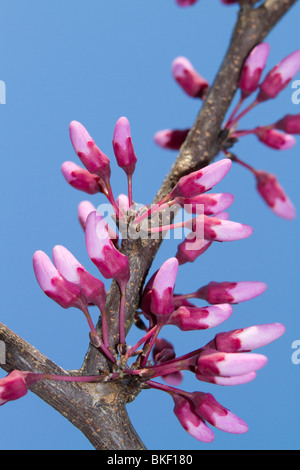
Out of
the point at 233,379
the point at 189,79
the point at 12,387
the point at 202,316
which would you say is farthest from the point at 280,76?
the point at 12,387

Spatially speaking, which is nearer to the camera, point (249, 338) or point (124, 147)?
point (249, 338)

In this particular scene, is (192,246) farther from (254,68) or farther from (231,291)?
(254,68)

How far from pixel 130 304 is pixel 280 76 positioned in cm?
65

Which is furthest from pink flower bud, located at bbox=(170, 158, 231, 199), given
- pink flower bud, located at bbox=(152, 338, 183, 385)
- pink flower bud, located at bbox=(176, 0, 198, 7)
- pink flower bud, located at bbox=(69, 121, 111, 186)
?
pink flower bud, located at bbox=(176, 0, 198, 7)

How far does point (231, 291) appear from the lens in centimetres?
121

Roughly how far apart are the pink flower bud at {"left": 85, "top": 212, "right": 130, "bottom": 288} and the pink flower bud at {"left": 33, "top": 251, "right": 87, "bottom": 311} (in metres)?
0.07

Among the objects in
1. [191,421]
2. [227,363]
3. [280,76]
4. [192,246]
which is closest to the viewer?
[227,363]

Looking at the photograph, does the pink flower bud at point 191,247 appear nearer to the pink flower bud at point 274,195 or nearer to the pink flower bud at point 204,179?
the pink flower bud at point 204,179

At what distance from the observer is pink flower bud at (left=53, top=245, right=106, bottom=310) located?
109 cm

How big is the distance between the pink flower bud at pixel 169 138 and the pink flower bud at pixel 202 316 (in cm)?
64
